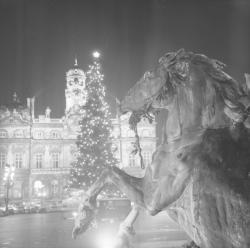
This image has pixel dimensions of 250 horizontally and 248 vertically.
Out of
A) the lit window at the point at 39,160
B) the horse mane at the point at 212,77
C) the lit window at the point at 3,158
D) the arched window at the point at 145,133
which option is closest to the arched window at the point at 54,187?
the lit window at the point at 39,160

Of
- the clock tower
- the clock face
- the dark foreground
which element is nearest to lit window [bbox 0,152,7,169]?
the clock tower

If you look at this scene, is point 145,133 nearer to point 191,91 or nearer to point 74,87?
point 74,87

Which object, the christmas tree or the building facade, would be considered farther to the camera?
the building facade

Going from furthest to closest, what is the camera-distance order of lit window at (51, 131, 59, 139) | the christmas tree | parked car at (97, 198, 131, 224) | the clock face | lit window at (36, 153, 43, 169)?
the clock face
lit window at (51, 131, 59, 139)
lit window at (36, 153, 43, 169)
the christmas tree
parked car at (97, 198, 131, 224)

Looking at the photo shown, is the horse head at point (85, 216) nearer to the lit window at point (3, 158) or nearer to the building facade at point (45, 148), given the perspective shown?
the building facade at point (45, 148)

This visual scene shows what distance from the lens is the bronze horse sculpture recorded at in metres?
2.83

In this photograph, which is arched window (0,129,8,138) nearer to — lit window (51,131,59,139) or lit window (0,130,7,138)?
lit window (0,130,7,138)

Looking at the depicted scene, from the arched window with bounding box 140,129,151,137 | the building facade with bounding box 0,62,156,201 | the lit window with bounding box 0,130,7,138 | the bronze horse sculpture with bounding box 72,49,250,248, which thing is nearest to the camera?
the bronze horse sculpture with bounding box 72,49,250,248

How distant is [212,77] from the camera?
10.9 ft

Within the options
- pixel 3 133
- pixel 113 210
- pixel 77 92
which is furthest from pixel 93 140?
pixel 77 92

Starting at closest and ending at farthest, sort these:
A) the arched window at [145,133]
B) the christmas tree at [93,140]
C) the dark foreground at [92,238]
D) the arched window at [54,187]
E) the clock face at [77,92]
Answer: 1. the dark foreground at [92,238]
2. the christmas tree at [93,140]
3. the arched window at [54,187]
4. the arched window at [145,133]
5. the clock face at [77,92]

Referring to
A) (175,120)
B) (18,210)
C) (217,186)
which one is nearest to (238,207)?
(217,186)

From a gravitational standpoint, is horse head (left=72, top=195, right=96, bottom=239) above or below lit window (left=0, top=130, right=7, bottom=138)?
below

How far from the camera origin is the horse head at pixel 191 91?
3.25m
